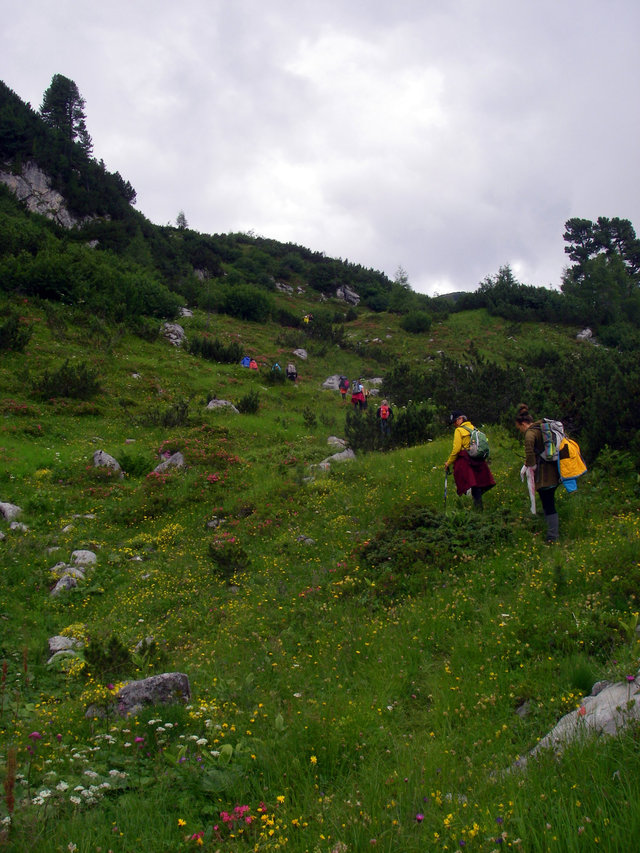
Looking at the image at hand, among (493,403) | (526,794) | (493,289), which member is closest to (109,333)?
(493,403)

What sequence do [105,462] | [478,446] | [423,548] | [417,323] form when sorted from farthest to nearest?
1. [417,323]
2. [105,462]
3. [478,446]
4. [423,548]

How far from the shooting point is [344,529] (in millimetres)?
9812

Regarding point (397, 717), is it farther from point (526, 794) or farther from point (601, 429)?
point (601, 429)

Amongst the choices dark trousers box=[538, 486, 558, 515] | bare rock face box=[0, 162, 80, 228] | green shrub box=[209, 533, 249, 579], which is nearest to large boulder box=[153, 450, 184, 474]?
green shrub box=[209, 533, 249, 579]

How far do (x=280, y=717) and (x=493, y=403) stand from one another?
45.4 feet

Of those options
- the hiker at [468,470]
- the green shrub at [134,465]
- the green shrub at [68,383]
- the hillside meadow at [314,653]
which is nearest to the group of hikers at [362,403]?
the hillside meadow at [314,653]

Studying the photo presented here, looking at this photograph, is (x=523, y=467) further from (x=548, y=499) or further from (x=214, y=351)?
(x=214, y=351)

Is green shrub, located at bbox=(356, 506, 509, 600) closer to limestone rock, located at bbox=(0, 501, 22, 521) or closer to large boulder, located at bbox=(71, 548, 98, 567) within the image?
large boulder, located at bbox=(71, 548, 98, 567)

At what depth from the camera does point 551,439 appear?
6.98 m

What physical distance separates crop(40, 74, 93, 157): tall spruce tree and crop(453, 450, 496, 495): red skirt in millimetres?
61837

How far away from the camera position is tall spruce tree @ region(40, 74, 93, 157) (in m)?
56.1

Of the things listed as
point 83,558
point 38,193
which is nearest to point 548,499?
point 83,558

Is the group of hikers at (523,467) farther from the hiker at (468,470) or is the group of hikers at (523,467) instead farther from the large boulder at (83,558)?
the large boulder at (83,558)

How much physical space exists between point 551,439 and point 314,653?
13.4ft
